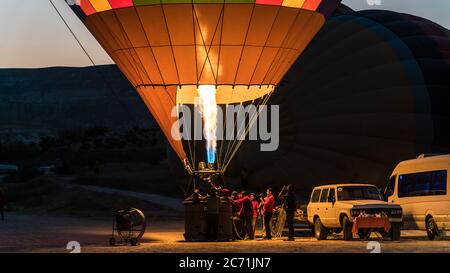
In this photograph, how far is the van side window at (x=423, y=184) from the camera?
74.9 feet

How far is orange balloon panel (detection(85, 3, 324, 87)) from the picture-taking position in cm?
2336

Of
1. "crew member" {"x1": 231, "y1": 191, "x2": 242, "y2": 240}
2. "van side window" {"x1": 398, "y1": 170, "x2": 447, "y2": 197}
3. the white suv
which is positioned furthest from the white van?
"crew member" {"x1": 231, "y1": 191, "x2": 242, "y2": 240}

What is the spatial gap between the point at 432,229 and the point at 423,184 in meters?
1.25

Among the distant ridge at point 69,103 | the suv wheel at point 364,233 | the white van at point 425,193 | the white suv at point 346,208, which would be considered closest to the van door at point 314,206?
the white suv at point 346,208

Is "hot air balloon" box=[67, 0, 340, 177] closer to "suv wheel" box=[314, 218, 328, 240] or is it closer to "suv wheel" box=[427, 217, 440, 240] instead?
"suv wheel" box=[314, 218, 328, 240]

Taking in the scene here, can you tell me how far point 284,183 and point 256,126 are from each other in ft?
9.00

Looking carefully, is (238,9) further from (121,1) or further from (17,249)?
(17,249)

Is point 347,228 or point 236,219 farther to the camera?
point 236,219

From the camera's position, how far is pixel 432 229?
2311 cm

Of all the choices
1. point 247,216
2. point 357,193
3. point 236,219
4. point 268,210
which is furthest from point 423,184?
point 236,219

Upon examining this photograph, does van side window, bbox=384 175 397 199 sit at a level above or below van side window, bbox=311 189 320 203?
above

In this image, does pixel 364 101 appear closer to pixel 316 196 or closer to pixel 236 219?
pixel 316 196

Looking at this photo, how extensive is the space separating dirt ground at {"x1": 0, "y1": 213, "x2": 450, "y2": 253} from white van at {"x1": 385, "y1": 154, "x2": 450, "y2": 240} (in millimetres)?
441

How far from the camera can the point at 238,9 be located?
2330 cm
